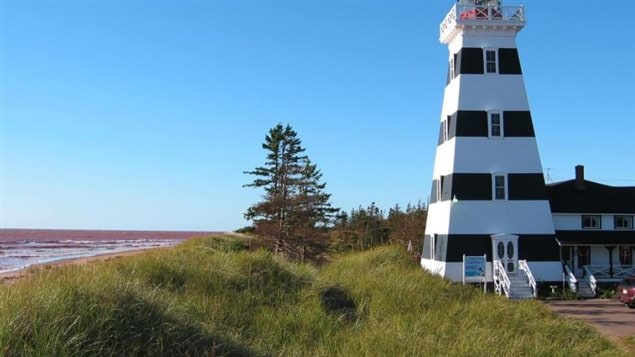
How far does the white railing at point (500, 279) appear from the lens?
2622 cm

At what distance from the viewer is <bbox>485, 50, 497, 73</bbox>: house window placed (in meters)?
28.3

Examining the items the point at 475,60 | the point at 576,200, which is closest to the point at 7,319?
the point at 475,60

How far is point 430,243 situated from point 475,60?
875 cm

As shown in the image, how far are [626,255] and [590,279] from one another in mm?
4189

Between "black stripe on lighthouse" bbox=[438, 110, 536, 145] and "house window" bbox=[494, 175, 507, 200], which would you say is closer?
"house window" bbox=[494, 175, 507, 200]

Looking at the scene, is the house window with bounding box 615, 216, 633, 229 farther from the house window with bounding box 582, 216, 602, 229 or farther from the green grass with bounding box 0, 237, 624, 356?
the green grass with bounding box 0, 237, 624, 356

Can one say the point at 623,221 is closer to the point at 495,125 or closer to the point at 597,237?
the point at 597,237

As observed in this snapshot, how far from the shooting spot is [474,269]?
27.0 meters

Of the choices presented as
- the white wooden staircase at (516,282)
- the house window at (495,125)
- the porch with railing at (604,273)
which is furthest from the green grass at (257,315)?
the porch with railing at (604,273)

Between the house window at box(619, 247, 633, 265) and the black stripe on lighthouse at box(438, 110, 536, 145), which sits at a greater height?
the black stripe on lighthouse at box(438, 110, 536, 145)

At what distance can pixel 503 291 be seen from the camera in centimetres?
2661

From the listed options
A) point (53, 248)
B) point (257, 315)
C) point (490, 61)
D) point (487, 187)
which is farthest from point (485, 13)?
point (53, 248)

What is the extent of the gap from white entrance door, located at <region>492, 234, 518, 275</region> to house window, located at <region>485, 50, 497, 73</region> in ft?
24.3

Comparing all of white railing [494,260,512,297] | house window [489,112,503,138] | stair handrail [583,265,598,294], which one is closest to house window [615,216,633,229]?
stair handrail [583,265,598,294]
